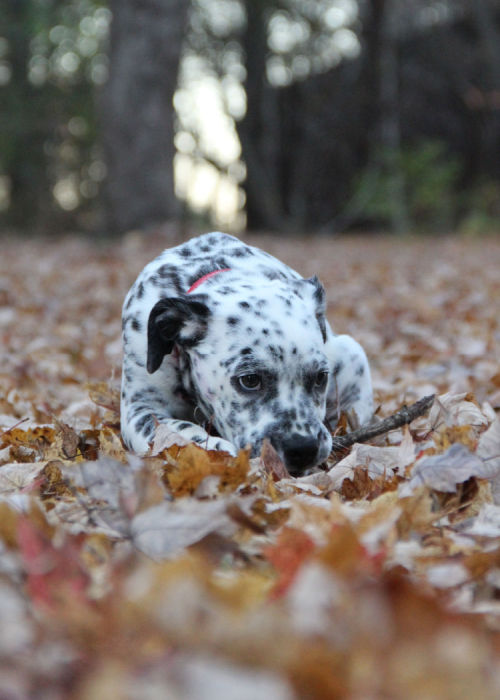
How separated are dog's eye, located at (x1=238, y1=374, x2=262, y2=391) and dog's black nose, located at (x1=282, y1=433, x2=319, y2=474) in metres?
0.28

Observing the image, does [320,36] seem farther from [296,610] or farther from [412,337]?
[296,610]

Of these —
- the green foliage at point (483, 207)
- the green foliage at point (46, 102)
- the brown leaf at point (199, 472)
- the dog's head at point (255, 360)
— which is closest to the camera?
the brown leaf at point (199, 472)

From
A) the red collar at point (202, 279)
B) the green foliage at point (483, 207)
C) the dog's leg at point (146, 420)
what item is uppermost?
the red collar at point (202, 279)

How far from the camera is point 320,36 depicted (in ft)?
72.6

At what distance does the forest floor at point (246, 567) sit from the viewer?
120 centimetres

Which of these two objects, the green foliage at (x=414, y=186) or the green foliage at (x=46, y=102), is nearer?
the green foliage at (x=414, y=186)

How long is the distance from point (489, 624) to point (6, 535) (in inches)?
41.6

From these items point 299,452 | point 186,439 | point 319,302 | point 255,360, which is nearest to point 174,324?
point 255,360

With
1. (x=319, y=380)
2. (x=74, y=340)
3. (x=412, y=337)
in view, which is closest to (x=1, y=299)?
(x=74, y=340)

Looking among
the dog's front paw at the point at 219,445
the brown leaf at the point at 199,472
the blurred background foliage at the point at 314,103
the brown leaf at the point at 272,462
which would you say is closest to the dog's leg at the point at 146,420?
the dog's front paw at the point at 219,445

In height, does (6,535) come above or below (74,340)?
above

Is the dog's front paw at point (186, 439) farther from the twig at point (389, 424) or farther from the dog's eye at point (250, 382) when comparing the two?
the twig at point (389, 424)

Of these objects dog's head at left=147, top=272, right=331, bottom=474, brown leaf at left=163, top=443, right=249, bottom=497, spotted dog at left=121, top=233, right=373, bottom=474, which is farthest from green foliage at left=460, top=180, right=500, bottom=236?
brown leaf at left=163, top=443, right=249, bottom=497

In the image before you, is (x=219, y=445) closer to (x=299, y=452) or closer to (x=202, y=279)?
(x=299, y=452)
